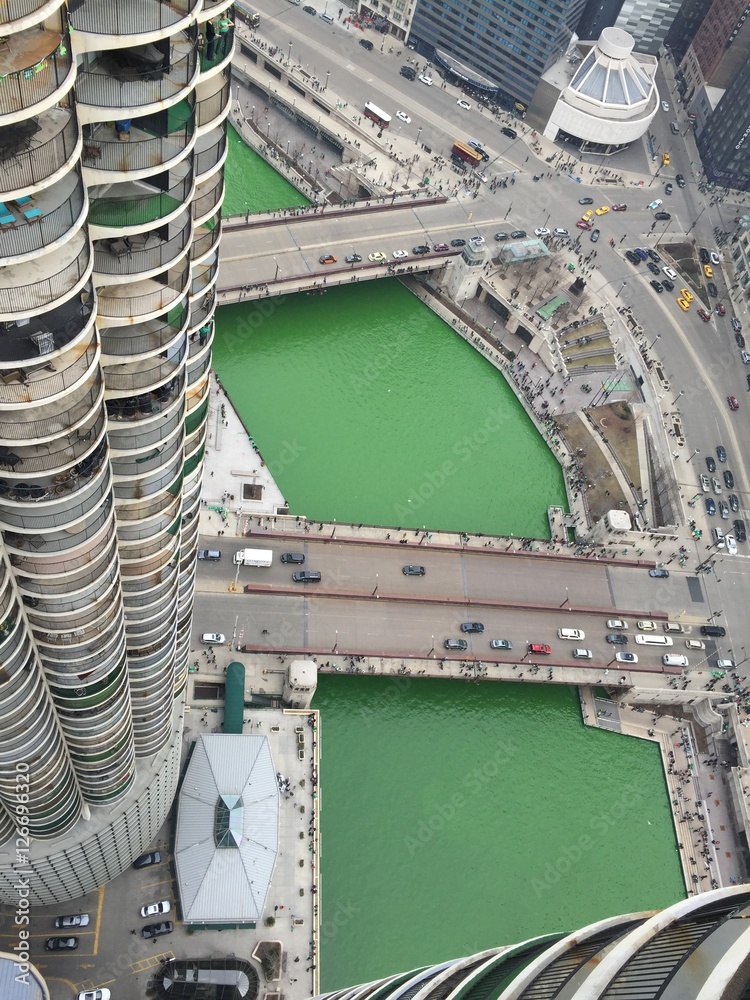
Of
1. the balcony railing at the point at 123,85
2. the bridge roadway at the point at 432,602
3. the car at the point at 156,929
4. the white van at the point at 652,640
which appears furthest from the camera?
the white van at the point at 652,640

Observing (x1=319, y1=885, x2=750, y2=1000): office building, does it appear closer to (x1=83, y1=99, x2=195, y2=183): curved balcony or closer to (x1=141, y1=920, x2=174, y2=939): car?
(x1=83, y1=99, x2=195, y2=183): curved balcony

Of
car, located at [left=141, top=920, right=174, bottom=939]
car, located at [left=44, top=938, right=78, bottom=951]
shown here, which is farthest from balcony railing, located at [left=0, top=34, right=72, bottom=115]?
car, located at [left=141, top=920, right=174, bottom=939]

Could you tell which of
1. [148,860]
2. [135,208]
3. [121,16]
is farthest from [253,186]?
[121,16]

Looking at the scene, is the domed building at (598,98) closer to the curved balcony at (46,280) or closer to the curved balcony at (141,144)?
the curved balcony at (141,144)

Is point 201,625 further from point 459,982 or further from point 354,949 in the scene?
point 459,982

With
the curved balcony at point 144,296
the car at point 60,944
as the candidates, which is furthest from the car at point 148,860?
the curved balcony at point 144,296

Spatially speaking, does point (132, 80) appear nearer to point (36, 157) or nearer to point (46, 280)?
point (36, 157)
